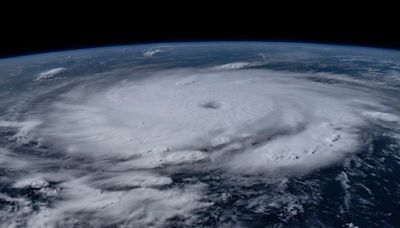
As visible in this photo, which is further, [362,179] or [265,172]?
[265,172]

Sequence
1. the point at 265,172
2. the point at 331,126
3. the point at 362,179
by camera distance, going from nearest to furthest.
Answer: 1. the point at 362,179
2. the point at 265,172
3. the point at 331,126

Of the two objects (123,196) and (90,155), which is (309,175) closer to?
(123,196)

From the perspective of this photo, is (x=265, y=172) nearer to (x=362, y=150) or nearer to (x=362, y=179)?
(x=362, y=179)

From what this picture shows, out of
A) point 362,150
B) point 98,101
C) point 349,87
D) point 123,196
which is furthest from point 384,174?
point 98,101

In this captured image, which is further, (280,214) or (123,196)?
(123,196)

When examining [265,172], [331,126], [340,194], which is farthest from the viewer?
[331,126]

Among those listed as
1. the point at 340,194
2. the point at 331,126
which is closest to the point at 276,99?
the point at 331,126
